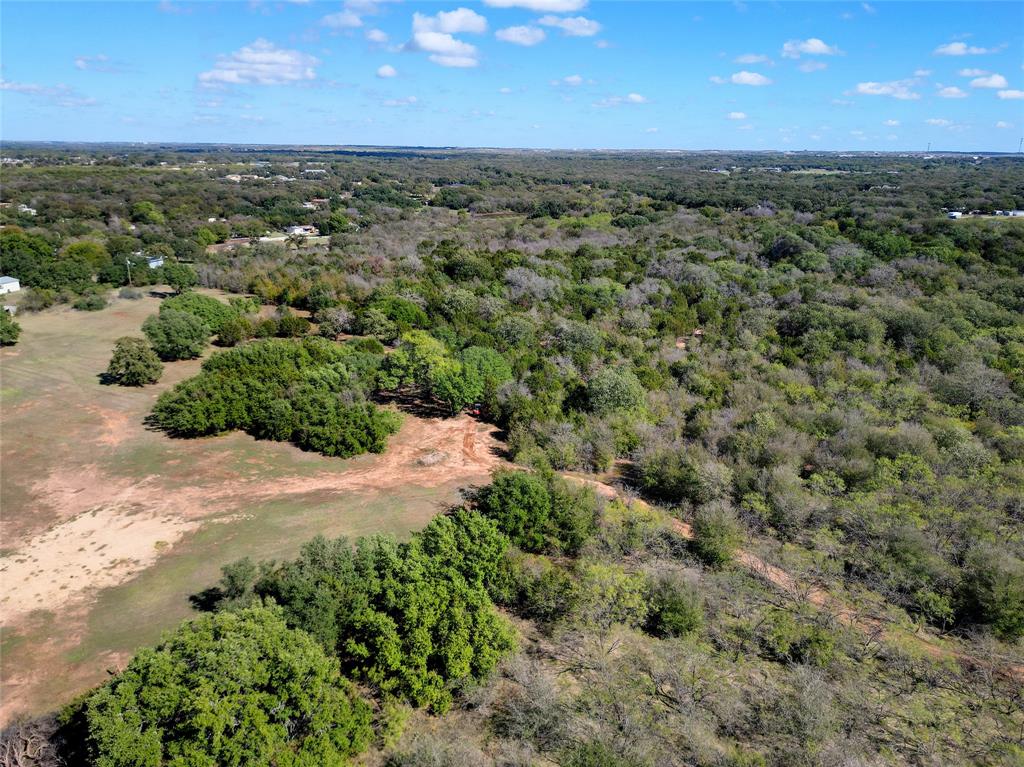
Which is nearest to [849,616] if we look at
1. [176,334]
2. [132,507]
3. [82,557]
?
[82,557]

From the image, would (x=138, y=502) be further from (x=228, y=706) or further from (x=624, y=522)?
Result: (x=624, y=522)

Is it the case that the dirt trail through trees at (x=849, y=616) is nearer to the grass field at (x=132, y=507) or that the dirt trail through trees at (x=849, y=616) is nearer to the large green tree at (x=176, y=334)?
the grass field at (x=132, y=507)

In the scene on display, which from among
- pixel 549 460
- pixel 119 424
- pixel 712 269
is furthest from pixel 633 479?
pixel 712 269

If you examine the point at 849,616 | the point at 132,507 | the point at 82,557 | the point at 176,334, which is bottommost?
the point at 82,557

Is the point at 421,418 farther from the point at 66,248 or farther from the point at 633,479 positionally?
the point at 66,248

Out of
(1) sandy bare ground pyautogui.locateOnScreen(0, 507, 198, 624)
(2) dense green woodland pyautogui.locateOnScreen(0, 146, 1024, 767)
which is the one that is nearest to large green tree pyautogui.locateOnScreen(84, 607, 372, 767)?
(2) dense green woodland pyautogui.locateOnScreen(0, 146, 1024, 767)

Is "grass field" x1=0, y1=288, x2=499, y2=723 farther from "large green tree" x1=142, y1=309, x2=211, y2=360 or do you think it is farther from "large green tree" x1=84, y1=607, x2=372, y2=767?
"large green tree" x1=84, y1=607, x2=372, y2=767
